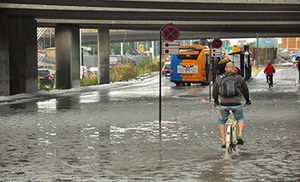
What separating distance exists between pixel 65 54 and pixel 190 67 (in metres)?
10.4

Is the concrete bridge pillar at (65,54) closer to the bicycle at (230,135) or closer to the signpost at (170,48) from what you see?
the signpost at (170,48)

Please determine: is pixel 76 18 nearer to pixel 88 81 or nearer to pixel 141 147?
pixel 88 81

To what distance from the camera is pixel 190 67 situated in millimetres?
53719

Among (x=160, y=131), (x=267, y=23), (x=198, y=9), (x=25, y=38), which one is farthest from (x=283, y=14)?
(x=160, y=131)

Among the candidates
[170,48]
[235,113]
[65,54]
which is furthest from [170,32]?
[65,54]

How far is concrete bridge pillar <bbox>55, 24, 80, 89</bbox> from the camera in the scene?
4692 cm

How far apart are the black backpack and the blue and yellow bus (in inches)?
1592

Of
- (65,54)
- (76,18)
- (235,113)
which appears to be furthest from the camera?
(65,54)

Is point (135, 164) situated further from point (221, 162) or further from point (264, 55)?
point (264, 55)

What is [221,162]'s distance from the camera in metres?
12.3

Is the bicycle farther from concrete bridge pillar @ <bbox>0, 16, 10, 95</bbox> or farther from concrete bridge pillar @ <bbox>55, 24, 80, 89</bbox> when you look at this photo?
concrete bridge pillar @ <bbox>55, 24, 80, 89</bbox>

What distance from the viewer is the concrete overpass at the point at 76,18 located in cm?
3538

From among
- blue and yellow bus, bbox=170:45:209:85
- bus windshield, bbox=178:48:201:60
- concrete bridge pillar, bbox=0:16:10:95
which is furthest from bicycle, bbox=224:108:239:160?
bus windshield, bbox=178:48:201:60

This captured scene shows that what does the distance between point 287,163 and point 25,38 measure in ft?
93.2
